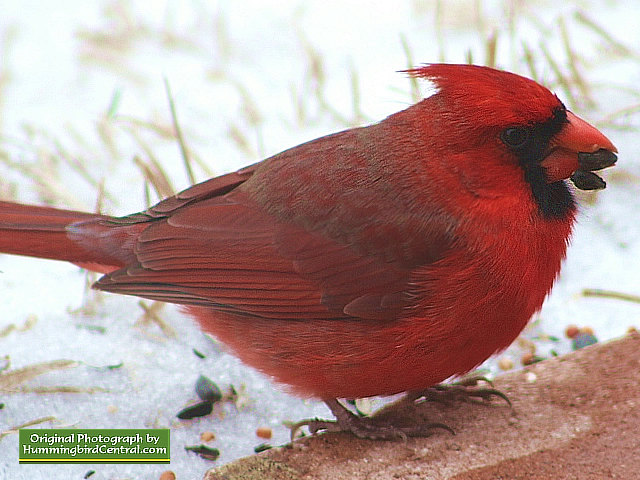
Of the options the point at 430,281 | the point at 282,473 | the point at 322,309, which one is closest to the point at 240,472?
the point at 282,473

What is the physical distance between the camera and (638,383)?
2.98m

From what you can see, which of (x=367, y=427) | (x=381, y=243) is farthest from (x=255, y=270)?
(x=367, y=427)

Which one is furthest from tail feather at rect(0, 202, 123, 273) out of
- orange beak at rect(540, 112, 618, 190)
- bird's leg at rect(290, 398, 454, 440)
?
orange beak at rect(540, 112, 618, 190)

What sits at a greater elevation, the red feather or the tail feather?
the tail feather

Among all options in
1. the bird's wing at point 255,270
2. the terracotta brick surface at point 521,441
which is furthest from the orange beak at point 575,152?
the terracotta brick surface at point 521,441

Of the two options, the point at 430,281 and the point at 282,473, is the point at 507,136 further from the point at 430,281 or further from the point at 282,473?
the point at 282,473

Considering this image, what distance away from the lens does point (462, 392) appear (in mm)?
3098

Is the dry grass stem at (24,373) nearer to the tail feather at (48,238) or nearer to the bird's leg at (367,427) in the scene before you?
the tail feather at (48,238)

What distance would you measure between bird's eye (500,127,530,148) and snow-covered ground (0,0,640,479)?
19.5 inches

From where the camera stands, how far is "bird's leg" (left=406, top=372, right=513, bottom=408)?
10.1 feet

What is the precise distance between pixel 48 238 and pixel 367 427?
1208 millimetres

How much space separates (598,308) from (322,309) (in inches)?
55.9

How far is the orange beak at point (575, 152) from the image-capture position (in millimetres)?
2754

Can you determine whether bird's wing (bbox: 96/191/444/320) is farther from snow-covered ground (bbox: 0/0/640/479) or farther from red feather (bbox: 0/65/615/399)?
snow-covered ground (bbox: 0/0/640/479)
